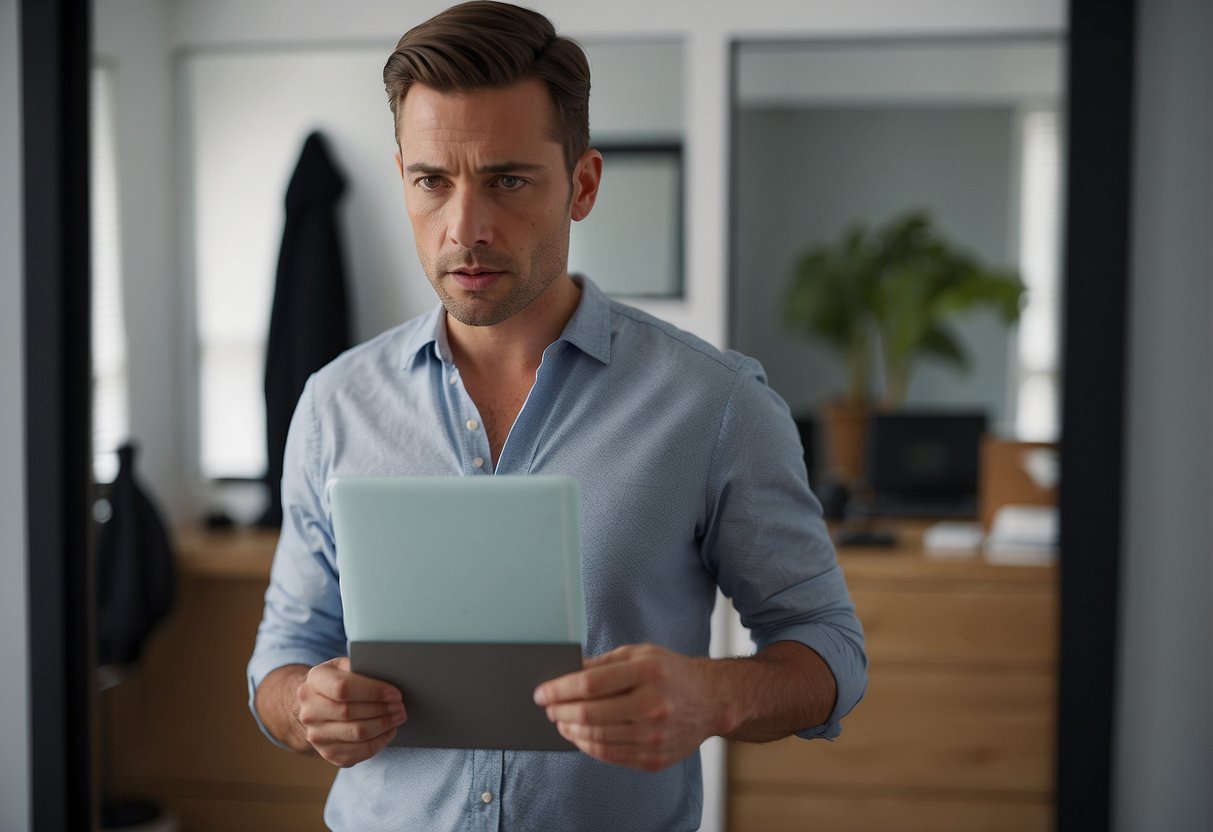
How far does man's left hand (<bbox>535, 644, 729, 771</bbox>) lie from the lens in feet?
3.51

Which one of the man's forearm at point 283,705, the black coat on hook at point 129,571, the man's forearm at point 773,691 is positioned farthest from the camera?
the black coat on hook at point 129,571

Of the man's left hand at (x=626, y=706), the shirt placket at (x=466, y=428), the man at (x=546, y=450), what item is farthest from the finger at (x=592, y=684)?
the shirt placket at (x=466, y=428)

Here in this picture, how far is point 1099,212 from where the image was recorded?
7.06 ft

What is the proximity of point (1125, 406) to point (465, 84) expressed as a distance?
1465 mm

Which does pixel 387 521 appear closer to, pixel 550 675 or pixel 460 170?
pixel 550 675

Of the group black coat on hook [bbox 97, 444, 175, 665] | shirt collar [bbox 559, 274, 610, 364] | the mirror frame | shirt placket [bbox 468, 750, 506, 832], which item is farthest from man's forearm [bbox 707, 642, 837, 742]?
black coat on hook [bbox 97, 444, 175, 665]

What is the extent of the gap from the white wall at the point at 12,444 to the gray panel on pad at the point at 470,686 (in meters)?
1.53

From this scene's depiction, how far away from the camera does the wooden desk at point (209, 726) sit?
10.9ft

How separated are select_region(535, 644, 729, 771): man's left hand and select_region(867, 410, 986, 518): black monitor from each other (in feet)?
9.13

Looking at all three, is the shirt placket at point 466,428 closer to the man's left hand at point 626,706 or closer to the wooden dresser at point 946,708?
the man's left hand at point 626,706

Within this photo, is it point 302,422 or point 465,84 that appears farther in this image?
point 302,422

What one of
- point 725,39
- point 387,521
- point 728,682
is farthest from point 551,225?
point 725,39

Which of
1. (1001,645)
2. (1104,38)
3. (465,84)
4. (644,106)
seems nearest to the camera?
(465,84)

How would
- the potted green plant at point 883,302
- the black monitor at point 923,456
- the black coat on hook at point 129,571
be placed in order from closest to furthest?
the black coat on hook at point 129,571
the black monitor at point 923,456
the potted green plant at point 883,302
